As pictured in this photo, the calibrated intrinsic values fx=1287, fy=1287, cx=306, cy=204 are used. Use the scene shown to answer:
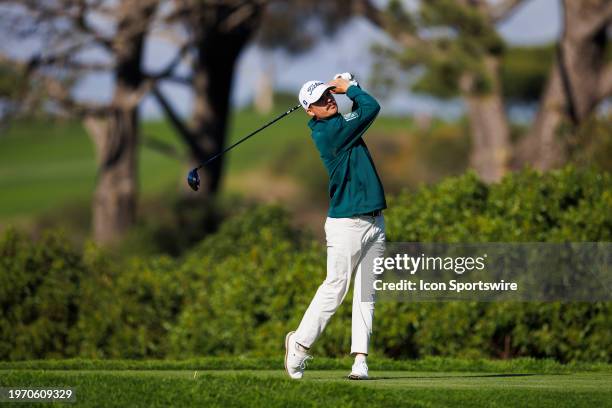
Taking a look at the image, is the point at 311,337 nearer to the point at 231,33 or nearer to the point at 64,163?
the point at 231,33

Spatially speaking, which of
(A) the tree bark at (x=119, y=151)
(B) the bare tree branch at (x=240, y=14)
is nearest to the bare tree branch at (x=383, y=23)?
(B) the bare tree branch at (x=240, y=14)

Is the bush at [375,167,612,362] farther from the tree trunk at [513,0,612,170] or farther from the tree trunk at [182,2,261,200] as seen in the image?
the tree trunk at [182,2,261,200]

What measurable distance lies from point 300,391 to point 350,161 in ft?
5.76

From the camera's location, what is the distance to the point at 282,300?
1344 cm

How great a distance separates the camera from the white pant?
9.23 meters

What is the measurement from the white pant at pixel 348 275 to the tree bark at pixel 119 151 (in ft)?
54.6

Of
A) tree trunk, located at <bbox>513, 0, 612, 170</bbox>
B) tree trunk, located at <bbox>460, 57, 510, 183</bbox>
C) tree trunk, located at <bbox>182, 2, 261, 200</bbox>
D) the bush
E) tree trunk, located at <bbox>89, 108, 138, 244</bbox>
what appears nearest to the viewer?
the bush

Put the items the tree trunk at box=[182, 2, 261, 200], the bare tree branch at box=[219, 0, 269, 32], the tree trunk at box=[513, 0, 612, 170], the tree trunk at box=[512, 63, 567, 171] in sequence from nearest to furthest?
the tree trunk at box=[512, 63, 567, 171], the tree trunk at box=[513, 0, 612, 170], the bare tree branch at box=[219, 0, 269, 32], the tree trunk at box=[182, 2, 261, 200]

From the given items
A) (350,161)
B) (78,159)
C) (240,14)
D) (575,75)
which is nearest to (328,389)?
(350,161)

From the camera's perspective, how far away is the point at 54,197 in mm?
76250

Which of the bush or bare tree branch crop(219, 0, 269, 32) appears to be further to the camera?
bare tree branch crop(219, 0, 269, 32)

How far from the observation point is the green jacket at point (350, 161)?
9.22 metres

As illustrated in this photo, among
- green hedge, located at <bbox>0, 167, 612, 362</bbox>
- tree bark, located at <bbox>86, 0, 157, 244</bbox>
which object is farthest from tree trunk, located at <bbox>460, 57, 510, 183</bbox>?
green hedge, located at <bbox>0, 167, 612, 362</bbox>

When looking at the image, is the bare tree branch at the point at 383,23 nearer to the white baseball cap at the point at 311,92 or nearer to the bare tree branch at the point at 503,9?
the bare tree branch at the point at 503,9
